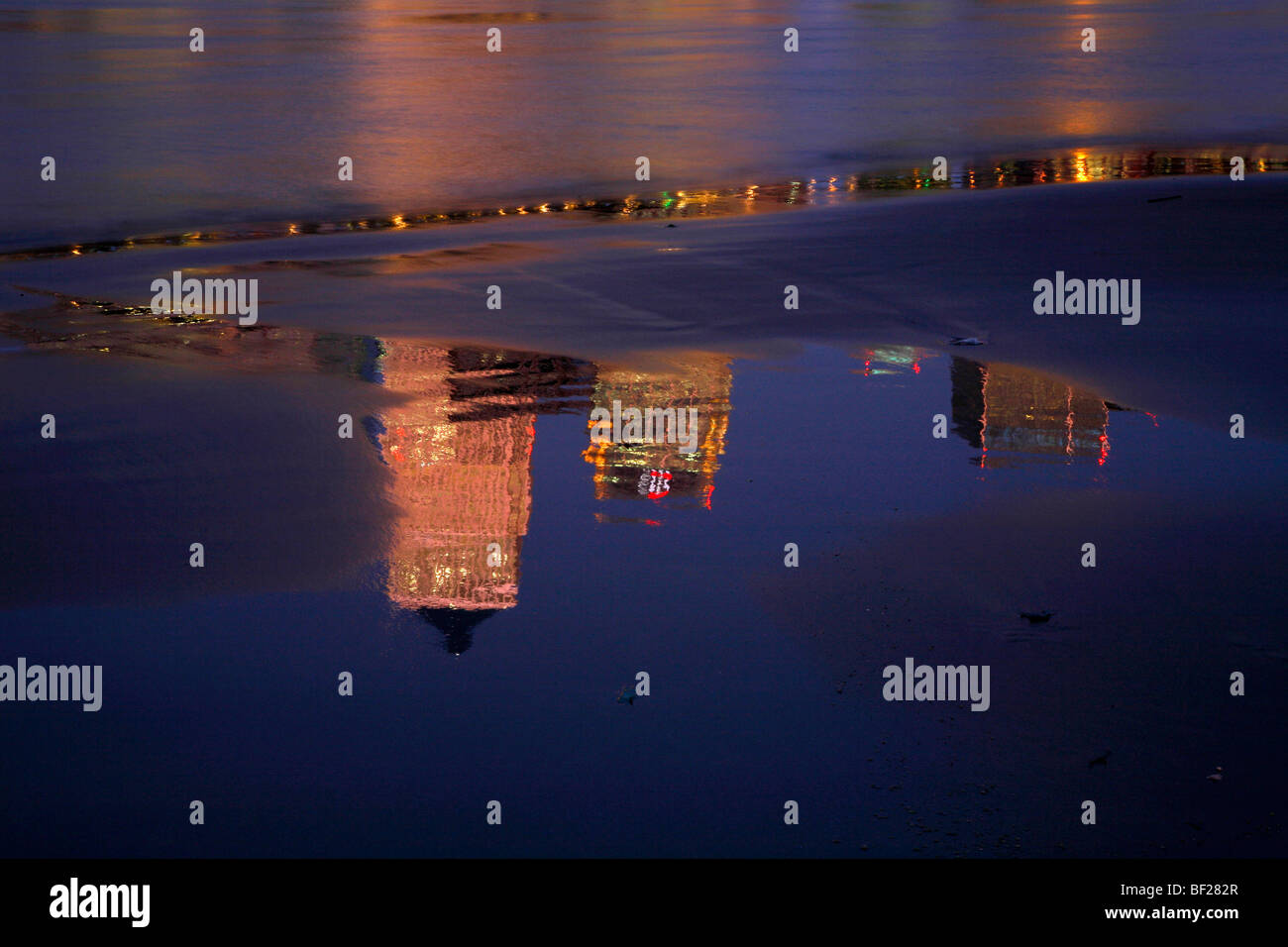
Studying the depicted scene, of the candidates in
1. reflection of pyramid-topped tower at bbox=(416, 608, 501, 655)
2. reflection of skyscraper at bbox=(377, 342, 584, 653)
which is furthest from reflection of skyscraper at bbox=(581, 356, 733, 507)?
reflection of pyramid-topped tower at bbox=(416, 608, 501, 655)

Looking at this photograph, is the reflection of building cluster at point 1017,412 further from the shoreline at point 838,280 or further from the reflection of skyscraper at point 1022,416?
the shoreline at point 838,280

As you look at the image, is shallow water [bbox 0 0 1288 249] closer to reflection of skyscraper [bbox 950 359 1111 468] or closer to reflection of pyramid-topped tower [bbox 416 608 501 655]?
reflection of skyscraper [bbox 950 359 1111 468]

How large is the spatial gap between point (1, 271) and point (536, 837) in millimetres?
9384

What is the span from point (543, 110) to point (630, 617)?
18298mm

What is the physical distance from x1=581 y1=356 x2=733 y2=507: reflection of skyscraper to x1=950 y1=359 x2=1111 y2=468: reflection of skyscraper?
1.34 metres

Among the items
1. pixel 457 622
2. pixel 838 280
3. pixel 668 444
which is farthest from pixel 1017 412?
pixel 457 622

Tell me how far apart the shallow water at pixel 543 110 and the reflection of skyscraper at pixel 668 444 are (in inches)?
272

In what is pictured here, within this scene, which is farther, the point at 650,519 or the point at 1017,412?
the point at 1017,412

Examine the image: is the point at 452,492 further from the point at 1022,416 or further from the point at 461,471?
the point at 1022,416

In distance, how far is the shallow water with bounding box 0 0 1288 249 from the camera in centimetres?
1540

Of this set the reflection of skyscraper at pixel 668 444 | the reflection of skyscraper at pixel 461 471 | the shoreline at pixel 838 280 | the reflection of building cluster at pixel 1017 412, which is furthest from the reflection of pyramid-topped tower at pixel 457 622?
the shoreline at pixel 838 280

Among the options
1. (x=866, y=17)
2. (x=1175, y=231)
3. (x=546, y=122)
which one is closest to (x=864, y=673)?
(x=1175, y=231)

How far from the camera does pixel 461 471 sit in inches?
258
